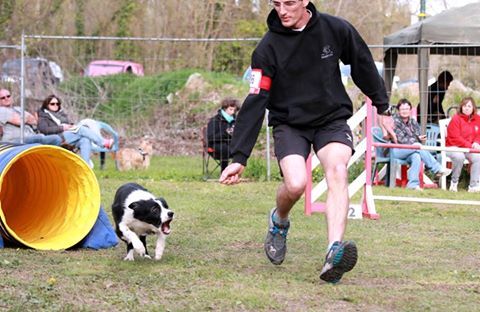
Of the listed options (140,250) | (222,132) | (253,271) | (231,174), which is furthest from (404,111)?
(231,174)

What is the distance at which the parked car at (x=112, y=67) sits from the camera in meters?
19.8

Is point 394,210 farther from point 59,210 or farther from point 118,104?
point 118,104

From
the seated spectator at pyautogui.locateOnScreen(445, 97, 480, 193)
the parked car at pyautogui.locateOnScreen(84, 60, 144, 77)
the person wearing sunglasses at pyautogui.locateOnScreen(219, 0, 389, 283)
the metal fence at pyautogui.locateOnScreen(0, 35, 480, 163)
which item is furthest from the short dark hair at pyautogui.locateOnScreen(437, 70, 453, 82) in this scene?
the person wearing sunglasses at pyautogui.locateOnScreen(219, 0, 389, 283)

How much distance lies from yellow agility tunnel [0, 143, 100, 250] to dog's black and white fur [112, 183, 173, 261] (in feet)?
2.05

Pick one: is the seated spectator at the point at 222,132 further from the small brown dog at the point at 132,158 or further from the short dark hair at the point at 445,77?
the short dark hair at the point at 445,77

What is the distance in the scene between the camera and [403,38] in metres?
14.6

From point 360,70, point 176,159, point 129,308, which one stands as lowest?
point 176,159

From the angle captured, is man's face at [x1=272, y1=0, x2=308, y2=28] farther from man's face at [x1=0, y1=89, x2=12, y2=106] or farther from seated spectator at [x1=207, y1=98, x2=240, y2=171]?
man's face at [x1=0, y1=89, x2=12, y2=106]

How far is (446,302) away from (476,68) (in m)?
11.3

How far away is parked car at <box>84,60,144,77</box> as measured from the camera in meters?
19.8

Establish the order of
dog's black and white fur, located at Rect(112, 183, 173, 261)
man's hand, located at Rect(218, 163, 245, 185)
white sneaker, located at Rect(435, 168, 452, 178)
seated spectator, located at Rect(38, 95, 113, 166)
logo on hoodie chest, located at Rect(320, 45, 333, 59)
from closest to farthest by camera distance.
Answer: man's hand, located at Rect(218, 163, 245, 185), logo on hoodie chest, located at Rect(320, 45, 333, 59), dog's black and white fur, located at Rect(112, 183, 173, 261), white sneaker, located at Rect(435, 168, 452, 178), seated spectator, located at Rect(38, 95, 113, 166)

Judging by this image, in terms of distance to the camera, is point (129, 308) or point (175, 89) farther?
point (175, 89)

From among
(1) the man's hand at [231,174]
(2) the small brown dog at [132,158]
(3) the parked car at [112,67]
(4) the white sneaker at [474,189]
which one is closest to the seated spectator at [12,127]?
(2) the small brown dog at [132,158]

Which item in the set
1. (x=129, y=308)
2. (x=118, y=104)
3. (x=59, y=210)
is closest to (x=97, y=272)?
(x=129, y=308)
